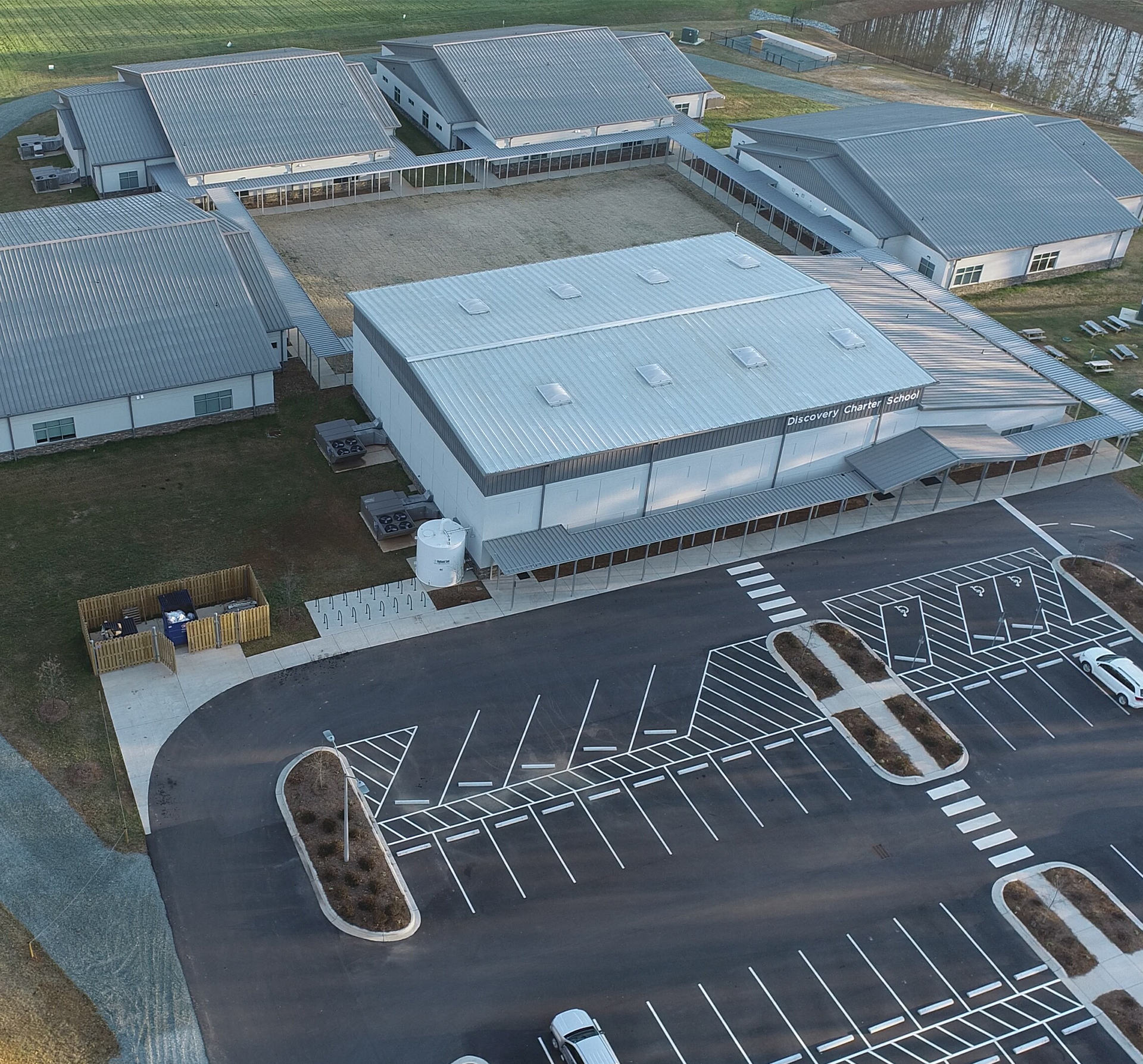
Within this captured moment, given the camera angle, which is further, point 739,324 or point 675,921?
point 739,324

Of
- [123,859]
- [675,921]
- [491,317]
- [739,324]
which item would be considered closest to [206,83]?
[491,317]

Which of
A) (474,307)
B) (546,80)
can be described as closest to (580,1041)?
(474,307)

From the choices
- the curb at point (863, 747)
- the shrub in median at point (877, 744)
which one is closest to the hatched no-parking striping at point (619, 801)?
the curb at point (863, 747)

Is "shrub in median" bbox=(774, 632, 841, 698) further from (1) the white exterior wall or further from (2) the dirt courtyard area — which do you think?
(2) the dirt courtyard area

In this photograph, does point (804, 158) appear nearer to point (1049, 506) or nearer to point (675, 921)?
point (1049, 506)

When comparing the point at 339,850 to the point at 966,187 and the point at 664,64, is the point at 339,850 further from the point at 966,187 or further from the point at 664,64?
the point at 664,64

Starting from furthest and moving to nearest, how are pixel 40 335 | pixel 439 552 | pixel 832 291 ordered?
pixel 832 291 → pixel 40 335 → pixel 439 552

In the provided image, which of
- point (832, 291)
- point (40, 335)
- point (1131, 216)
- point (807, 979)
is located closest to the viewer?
point (807, 979)
